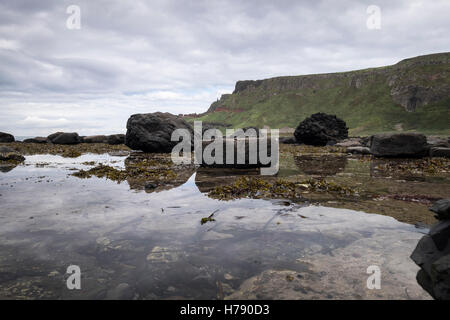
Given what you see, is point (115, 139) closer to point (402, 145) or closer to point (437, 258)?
point (402, 145)

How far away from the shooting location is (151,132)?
17266 millimetres

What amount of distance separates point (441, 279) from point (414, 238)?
4.39ft

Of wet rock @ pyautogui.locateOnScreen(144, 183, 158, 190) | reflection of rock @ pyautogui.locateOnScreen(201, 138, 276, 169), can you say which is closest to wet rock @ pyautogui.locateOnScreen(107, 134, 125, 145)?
reflection of rock @ pyautogui.locateOnScreen(201, 138, 276, 169)

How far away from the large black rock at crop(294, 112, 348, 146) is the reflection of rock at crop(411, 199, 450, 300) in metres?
26.9

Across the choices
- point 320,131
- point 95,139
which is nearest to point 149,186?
point 320,131

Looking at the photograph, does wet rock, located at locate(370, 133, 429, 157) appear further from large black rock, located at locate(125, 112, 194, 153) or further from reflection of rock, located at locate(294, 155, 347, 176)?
large black rock, located at locate(125, 112, 194, 153)

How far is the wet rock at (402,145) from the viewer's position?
43.4ft

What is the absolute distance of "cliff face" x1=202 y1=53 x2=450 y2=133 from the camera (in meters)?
73.9

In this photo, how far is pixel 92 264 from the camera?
9.26ft

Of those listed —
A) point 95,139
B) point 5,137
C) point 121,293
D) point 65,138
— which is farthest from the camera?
point 95,139

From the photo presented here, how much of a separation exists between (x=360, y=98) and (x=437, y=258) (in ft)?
346
